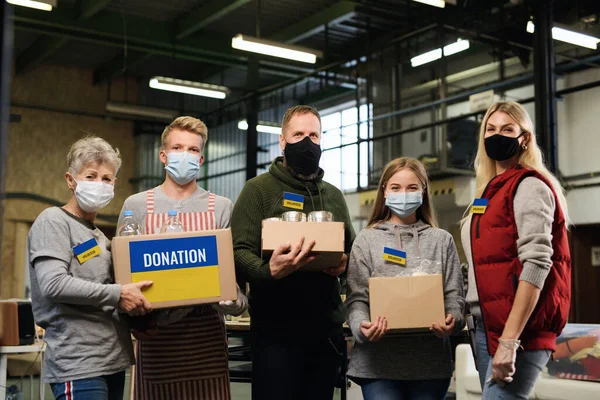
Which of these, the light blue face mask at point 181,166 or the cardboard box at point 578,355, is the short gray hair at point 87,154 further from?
the cardboard box at point 578,355

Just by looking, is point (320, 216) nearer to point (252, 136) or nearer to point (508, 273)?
point (508, 273)

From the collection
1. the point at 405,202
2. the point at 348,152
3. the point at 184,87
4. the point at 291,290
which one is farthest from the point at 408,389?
the point at 348,152

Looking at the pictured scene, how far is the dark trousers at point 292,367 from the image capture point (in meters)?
2.13

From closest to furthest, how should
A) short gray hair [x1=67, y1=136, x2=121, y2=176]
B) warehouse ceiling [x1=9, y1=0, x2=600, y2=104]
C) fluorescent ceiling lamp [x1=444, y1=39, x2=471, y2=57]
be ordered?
short gray hair [x1=67, y1=136, x2=121, y2=176]
warehouse ceiling [x1=9, y1=0, x2=600, y2=104]
fluorescent ceiling lamp [x1=444, y1=39, x2=471, y2=57]

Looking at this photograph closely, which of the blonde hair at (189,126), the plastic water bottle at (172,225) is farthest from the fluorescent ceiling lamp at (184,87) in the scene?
the plastic water bottle at (172,225)

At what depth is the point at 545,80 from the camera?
26.9 ft

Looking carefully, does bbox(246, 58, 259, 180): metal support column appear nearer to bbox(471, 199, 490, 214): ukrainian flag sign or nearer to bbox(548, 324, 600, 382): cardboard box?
bbox(548, 324, 600, 382): cardboard box

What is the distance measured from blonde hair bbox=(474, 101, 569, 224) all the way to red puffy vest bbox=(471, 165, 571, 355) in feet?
0.19

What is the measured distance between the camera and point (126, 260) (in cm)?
199

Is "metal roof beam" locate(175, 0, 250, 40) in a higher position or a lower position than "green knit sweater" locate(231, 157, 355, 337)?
higher

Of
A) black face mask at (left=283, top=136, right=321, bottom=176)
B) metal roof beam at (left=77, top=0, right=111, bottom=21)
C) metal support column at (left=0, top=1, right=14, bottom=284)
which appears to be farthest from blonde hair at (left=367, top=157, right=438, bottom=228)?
metal roof beam at (left=77, top=0, right=111, bottom=21)

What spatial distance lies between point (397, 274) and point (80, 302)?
1.01m

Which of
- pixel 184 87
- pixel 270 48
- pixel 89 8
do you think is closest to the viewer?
pixel 270 48

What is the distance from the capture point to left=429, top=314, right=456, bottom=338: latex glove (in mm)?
2164
